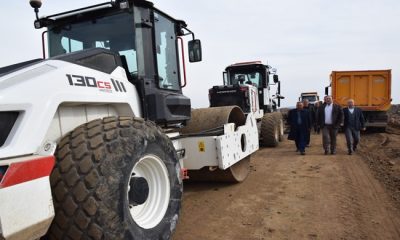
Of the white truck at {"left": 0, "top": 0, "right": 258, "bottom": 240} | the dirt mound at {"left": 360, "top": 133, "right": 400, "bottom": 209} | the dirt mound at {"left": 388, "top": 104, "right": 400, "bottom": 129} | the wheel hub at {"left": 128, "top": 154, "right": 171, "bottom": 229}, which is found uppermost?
the white truck at {"left": 0, "top": 0, "right": 258, "bottom": 240}

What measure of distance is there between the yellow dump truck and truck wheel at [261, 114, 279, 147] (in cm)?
514

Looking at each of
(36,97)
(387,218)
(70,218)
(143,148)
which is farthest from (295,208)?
(36,97)

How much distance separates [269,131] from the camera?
39.8ft

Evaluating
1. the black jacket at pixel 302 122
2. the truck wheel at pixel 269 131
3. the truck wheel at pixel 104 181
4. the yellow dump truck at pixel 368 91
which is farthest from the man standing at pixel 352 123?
the truck wheel at pixel 104 181

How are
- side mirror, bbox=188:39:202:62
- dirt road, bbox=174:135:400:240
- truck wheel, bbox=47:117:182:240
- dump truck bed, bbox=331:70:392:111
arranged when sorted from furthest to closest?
dump truck bed, bbox=331:70:392:111 < side mirror, bbox=188:39:202:62 < dirt road, bbox=174:135:400:240 < truck wheel, bbox=47:117:182:240

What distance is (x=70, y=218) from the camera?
8.17ft

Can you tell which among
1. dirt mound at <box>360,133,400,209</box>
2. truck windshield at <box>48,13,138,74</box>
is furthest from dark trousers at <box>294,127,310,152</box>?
truck windshield at <box>48,13,138,74</box>

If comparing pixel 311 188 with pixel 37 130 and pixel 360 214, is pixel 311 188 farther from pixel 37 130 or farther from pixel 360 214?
pixel 37 130

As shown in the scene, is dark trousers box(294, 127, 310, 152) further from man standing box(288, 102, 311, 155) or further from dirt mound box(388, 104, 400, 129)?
dirt mound box(388, 104, 400, 129)

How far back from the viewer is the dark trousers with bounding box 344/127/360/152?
403 inches

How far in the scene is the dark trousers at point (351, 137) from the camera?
10.2 meters

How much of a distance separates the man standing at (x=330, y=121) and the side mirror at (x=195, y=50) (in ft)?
20.4

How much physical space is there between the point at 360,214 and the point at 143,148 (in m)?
3.24

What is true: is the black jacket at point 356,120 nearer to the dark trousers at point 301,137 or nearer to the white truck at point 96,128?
the dark trousers at point 301,137
